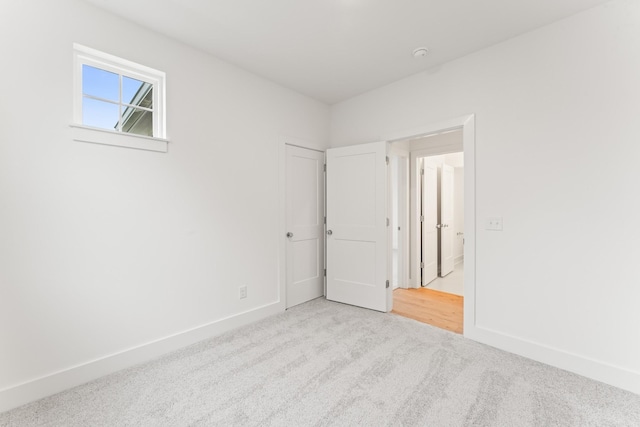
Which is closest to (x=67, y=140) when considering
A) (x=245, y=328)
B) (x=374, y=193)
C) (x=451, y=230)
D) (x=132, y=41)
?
(x=132, y=41)

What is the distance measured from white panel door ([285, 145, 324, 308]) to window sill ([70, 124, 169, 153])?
1431mm

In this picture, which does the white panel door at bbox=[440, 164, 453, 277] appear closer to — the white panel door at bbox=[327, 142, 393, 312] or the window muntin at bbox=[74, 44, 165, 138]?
the white panel door at bbox=[327, 142, 393, 312]

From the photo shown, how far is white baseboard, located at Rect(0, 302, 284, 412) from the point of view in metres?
1.73

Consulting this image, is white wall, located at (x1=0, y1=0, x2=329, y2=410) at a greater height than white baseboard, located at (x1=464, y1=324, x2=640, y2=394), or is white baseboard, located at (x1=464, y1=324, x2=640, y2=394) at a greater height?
white wall, located at (x1=0, y1=0, x2=329, y2=410)

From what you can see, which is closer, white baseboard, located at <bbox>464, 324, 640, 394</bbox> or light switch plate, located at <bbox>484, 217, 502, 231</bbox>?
white baseboard, located at <bbox>464, 324, 640, 394</bbox>

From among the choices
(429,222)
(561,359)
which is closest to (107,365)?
(561,359)

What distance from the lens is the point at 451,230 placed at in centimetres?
541

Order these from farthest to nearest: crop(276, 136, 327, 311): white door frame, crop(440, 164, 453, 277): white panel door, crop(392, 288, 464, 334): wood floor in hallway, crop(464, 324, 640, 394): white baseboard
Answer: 1. crop(440, 164, 453, 277): white panel door
2. crop(276, 136, 327, 311): white door frame
3. crop(392, 288, 464, 334): wood floor in hallway
4. crop(464, 324, 640, 394): white baseboard

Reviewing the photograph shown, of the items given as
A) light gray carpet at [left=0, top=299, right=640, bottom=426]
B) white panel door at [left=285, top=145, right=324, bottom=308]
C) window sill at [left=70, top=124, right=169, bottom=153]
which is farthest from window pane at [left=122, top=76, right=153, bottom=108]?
light gray carpet at [left=0, top=299, right=640, bottom=426]

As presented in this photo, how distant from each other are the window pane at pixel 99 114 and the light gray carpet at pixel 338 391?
1862 mm

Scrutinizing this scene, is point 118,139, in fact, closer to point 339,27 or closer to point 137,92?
point 137,92

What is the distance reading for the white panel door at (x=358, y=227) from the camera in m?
3.27

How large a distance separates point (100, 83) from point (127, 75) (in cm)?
21

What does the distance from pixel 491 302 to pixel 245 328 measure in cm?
232
